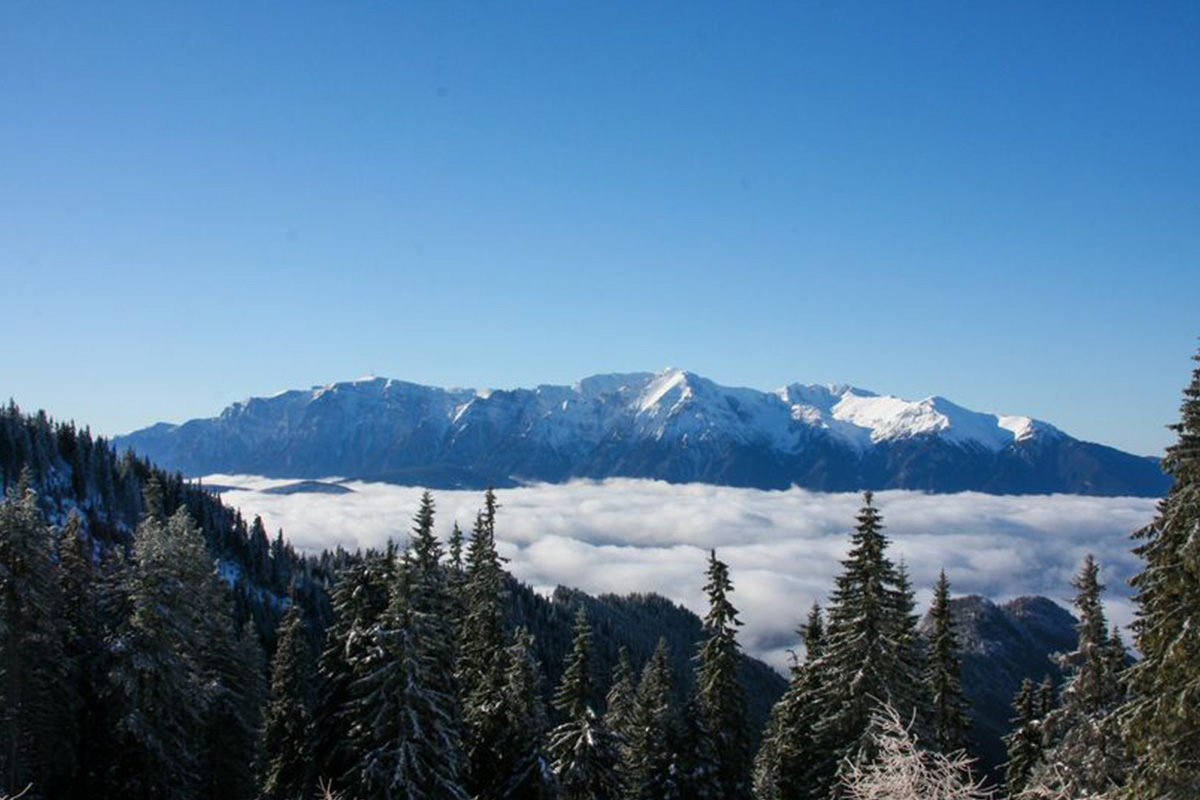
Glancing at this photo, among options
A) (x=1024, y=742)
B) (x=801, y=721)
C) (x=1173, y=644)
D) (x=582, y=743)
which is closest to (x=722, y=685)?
(x=801, y=721)

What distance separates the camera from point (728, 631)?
1497 inches

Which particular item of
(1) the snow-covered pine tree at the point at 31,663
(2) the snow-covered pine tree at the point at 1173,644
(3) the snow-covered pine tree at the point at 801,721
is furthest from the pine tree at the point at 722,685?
(1) the snow-covered pine tree at the point at 31,663

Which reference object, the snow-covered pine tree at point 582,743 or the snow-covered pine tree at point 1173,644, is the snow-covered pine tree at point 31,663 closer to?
the snow-covered pine tree at point 582,743

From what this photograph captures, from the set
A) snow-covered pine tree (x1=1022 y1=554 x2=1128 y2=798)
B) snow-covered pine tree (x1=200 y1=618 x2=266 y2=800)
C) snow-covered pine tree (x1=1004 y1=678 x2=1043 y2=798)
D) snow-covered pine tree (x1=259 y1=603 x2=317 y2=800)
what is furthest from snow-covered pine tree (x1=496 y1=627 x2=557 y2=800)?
snow-covered pine tree (x1=1004 y1=678 x2=1043 y2=798)

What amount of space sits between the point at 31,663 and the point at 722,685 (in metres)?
28.1

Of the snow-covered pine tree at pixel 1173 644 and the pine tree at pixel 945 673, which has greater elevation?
the snow-covered pine tree at pixel 1173 644

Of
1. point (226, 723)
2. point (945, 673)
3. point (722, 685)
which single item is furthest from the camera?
point (226, 723)

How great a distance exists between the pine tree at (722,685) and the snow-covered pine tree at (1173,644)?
19.0 metres

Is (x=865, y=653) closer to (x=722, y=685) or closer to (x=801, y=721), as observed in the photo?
(x=801, y=721)

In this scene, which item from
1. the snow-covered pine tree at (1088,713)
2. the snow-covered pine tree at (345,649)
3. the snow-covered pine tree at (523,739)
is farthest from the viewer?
the snow-covered pine tree at (523,739)

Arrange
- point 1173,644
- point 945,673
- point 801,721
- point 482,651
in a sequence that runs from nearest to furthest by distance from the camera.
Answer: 1. point 1173,644
2. point 801,721
3. point 482,651
4. point 945,673

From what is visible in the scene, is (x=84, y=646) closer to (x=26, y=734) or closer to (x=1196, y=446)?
(x=26, y=734)

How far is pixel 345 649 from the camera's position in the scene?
31984 mm

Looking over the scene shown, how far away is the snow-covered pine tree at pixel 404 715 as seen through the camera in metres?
29.4
